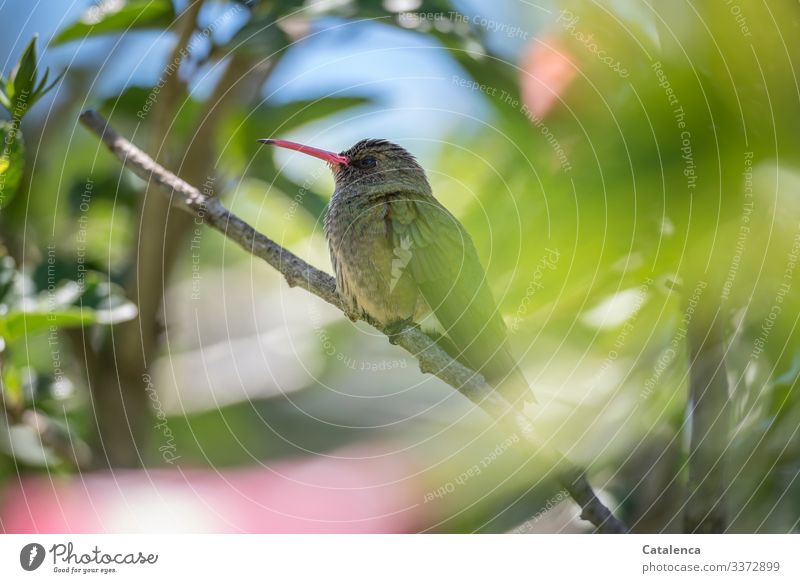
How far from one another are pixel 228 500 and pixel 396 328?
0.45 m

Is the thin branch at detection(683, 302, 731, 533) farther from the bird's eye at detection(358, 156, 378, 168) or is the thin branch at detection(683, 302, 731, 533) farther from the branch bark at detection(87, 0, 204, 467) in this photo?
the branch bark at detection(87, 0, 204, 467)

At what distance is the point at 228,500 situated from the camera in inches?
54.3

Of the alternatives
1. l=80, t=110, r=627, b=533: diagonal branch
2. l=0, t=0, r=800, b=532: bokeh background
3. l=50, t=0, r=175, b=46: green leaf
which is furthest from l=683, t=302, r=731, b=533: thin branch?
Result: l=50, t=0, r=175, b=46: green leaf

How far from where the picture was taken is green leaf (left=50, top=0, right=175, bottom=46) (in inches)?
54.7

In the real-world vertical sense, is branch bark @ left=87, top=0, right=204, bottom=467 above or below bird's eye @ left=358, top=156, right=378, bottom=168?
below

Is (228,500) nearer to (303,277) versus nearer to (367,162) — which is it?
(303,277)

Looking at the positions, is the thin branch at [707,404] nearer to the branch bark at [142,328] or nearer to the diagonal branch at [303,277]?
the diagonal branch at [303,277]

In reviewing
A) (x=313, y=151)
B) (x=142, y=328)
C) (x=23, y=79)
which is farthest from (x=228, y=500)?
(x=23, y=79)

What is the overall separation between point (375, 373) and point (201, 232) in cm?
41

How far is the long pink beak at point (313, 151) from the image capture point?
145 centimetres

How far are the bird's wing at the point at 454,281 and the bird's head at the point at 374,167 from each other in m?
0.04

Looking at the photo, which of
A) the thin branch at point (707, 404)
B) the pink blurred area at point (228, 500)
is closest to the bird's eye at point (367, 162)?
the pink blurred area at point (228, 500)

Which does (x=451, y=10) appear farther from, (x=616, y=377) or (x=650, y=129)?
(x=616, y=377)

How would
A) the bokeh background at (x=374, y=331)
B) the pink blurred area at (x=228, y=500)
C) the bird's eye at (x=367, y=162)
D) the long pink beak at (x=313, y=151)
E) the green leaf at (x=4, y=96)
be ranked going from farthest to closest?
the bird's eye at (x=367, y=162) < the long pink beak at (x=313, y=151) < the pink blurred area at (x=228, y=500) < the green leaf at (x=4, y=96) < the bokeh background at (x=374, y=331)
